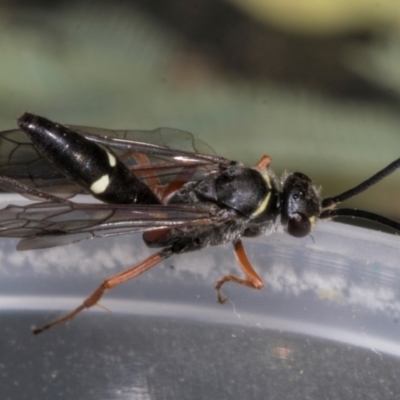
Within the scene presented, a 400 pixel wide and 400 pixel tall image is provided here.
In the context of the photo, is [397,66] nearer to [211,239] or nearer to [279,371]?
[211,239]

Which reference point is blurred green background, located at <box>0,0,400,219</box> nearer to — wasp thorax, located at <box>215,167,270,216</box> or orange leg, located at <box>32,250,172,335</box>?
wasp thorax, located at <box>215,167,270,216</box>

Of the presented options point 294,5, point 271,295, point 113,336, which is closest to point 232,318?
point 271,295

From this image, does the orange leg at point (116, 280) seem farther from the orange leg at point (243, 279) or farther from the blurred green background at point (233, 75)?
the blurred green background at point (233, 75)

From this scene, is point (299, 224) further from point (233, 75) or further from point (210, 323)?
point (233, 75)

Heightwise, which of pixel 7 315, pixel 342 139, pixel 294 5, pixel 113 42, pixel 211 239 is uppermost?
pixel 294 5

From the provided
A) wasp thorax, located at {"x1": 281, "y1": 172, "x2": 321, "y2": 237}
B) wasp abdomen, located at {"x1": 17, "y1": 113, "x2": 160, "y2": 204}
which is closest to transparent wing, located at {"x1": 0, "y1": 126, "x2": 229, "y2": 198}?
wasp abdomen, located at {"x1": 17, "y1": 113, "x2": 160, "y2": 204}

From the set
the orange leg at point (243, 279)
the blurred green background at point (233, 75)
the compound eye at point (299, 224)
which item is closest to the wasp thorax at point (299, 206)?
the compound eye at point (299, 224)
